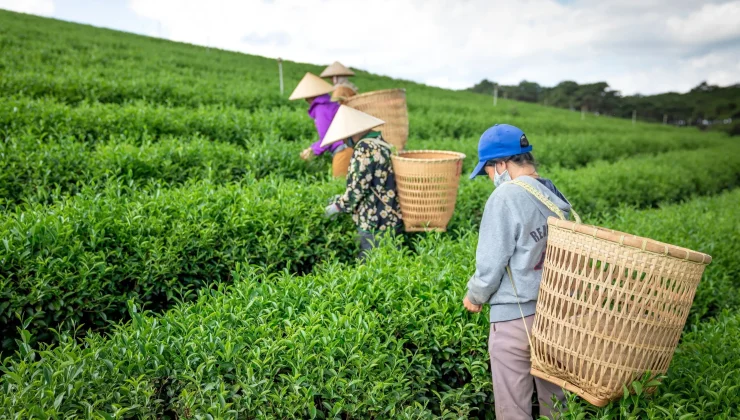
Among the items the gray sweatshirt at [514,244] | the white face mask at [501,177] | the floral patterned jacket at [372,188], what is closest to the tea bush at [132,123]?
the floral patterned jacket at [372,188]

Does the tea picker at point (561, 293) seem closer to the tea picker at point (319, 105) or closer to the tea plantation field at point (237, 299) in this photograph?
the tea plantation field at point (237, 299)

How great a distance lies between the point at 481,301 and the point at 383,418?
0.79 m

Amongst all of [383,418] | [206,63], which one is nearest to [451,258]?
[383,418]

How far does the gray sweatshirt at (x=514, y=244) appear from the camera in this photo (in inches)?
100.0

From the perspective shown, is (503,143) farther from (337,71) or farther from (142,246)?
(337,71)

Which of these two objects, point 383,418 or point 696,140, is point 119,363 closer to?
point 383,418

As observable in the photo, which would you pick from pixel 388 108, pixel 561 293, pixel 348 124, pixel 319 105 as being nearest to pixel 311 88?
pixel 319 105

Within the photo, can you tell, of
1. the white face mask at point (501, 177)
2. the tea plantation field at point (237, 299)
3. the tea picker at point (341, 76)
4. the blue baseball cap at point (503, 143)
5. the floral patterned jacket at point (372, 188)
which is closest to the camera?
the tea plantation field at point (237, 299)

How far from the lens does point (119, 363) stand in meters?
2.46

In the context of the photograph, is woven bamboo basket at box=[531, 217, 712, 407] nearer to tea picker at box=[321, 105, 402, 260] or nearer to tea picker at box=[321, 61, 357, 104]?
tea picker at box=[321, 105, 402, 260]

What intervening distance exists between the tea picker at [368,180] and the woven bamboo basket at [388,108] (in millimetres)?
1050

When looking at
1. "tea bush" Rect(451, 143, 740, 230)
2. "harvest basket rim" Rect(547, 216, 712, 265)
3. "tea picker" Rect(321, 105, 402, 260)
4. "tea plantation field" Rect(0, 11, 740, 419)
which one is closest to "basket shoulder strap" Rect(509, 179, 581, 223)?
"harvest basket rim" Rect(547, 216, 712, 265)

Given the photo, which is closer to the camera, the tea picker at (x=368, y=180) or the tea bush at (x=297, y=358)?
the tea bush at (x=297, y=358)

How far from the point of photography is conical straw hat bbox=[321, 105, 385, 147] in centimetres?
445
